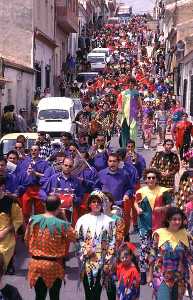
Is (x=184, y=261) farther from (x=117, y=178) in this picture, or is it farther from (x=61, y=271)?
(x=117, y=178)

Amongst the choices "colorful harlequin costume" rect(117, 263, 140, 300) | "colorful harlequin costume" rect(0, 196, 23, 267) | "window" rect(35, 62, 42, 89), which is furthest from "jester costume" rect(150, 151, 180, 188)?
"window" rect(35, 62, 42, 89)

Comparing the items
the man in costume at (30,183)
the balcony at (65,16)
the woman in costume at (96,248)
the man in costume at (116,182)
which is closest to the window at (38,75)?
the balcony at (65,16)

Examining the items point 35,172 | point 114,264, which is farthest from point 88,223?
point 35,172

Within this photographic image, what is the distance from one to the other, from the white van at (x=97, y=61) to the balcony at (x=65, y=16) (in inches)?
306

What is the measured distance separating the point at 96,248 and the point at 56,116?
18.4 metres

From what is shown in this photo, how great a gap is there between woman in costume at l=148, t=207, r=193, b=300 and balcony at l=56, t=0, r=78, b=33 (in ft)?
130

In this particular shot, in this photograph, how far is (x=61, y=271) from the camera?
7.84 metres

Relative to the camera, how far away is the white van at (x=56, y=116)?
993 inches

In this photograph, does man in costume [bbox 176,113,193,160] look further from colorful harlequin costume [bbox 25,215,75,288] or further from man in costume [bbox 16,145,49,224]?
colorful harlequin costume [bbox 25,215,75,288]

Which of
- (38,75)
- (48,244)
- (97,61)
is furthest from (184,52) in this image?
(48,244)

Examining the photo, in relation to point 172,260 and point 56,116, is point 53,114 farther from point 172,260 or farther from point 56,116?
point 172,260

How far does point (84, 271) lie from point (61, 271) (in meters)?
0.25

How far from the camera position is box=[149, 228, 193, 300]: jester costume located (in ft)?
24.7

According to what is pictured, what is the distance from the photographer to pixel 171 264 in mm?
7578
